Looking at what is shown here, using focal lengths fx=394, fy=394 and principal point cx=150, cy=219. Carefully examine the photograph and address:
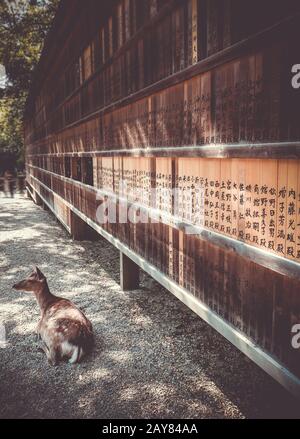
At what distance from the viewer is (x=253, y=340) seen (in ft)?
9.39

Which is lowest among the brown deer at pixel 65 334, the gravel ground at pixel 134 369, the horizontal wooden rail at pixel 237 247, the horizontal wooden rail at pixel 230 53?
the gravel ground at pixel 134 369

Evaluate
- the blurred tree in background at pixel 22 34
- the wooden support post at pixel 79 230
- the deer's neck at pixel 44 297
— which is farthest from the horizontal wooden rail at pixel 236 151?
the blurred tree in background at pixel 22 34

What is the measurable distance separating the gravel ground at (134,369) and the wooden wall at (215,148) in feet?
2.67

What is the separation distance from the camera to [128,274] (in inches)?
245

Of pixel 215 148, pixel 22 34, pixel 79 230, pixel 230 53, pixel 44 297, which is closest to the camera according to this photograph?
pixel 230 53

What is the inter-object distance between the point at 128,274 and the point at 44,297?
167 cm

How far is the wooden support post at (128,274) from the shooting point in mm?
6160

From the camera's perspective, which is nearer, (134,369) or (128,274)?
(134,369)

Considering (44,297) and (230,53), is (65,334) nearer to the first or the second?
(44,297)

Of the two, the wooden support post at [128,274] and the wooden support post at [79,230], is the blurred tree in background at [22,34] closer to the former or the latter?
the wooden support post at [79,230]

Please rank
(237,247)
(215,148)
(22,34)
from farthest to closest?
(22,34) → (215,148) → (237,247)

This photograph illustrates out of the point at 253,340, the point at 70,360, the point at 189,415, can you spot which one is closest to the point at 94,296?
the point at 70,360

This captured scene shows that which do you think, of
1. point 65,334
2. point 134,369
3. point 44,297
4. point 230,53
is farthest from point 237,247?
point 44,297
